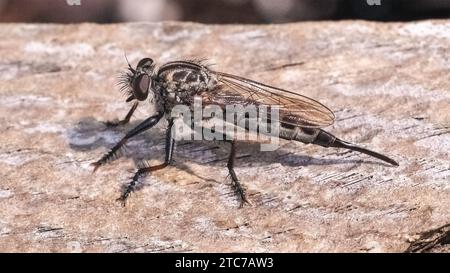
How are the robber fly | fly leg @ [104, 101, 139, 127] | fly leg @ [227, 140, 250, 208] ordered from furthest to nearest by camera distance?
fly leg @ [104, 101, 139, 127] < the robber fly < fly leg @ [227, 140, 250, 208]

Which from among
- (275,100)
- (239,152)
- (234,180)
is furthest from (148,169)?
(275,100)

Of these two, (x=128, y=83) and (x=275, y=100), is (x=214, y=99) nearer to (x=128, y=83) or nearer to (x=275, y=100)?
(x=275, y=100)

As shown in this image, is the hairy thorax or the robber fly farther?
the hairy thorax

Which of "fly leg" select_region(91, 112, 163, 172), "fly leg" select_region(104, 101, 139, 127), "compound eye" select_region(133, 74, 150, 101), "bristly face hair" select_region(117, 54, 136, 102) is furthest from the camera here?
"fly leg" select_region(104, 101, 139, 127)

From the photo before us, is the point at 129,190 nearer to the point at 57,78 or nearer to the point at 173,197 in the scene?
the point at 173,197

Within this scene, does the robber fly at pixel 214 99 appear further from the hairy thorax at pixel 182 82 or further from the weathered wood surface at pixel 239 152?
the weathered wood surface at pixel 239 152

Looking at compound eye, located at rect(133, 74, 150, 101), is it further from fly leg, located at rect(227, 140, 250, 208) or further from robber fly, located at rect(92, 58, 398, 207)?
fly leg, located at rect(227, 140, 250, 208)

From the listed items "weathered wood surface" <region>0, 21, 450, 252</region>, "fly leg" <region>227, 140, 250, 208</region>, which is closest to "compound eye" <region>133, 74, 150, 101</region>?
"weathered wood surface" <region>0, 21, 450, 252</region>
